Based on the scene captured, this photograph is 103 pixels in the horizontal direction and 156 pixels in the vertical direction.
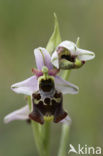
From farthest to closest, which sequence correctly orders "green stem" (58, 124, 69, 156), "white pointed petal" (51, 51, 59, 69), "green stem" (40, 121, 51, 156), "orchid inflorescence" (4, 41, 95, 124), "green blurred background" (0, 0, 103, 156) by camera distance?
"green blurred background" (0, 0, 103, 156) < "green stem" (58, 124, 69, 156) < "green stem" (40, 121, 51, 156) < "orchid inflorescence" (4, 41, 95, 124) < "white pointed petal" (51, 51, 59, 69)

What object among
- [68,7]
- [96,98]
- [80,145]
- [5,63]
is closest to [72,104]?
[96,98]

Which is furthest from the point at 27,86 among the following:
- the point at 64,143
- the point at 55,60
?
the point at 64,143

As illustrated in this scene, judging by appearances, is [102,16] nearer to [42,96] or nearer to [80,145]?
[80,145]

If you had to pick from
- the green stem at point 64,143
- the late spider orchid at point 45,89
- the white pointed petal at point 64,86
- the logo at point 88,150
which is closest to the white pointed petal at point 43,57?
the late spider orchid at point 45,89

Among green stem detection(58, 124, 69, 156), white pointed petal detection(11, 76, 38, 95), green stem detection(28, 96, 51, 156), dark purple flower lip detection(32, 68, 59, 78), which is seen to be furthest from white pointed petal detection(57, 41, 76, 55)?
green stem detection(58, 124, 69, 156)

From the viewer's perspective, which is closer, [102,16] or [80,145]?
[80,145]

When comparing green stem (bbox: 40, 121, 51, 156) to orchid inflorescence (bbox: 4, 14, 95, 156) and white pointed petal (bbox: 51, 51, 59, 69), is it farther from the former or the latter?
white pointed petal (bbox: 51, 51, 59, 69)

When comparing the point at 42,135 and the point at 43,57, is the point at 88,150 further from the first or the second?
the point at 43,57
